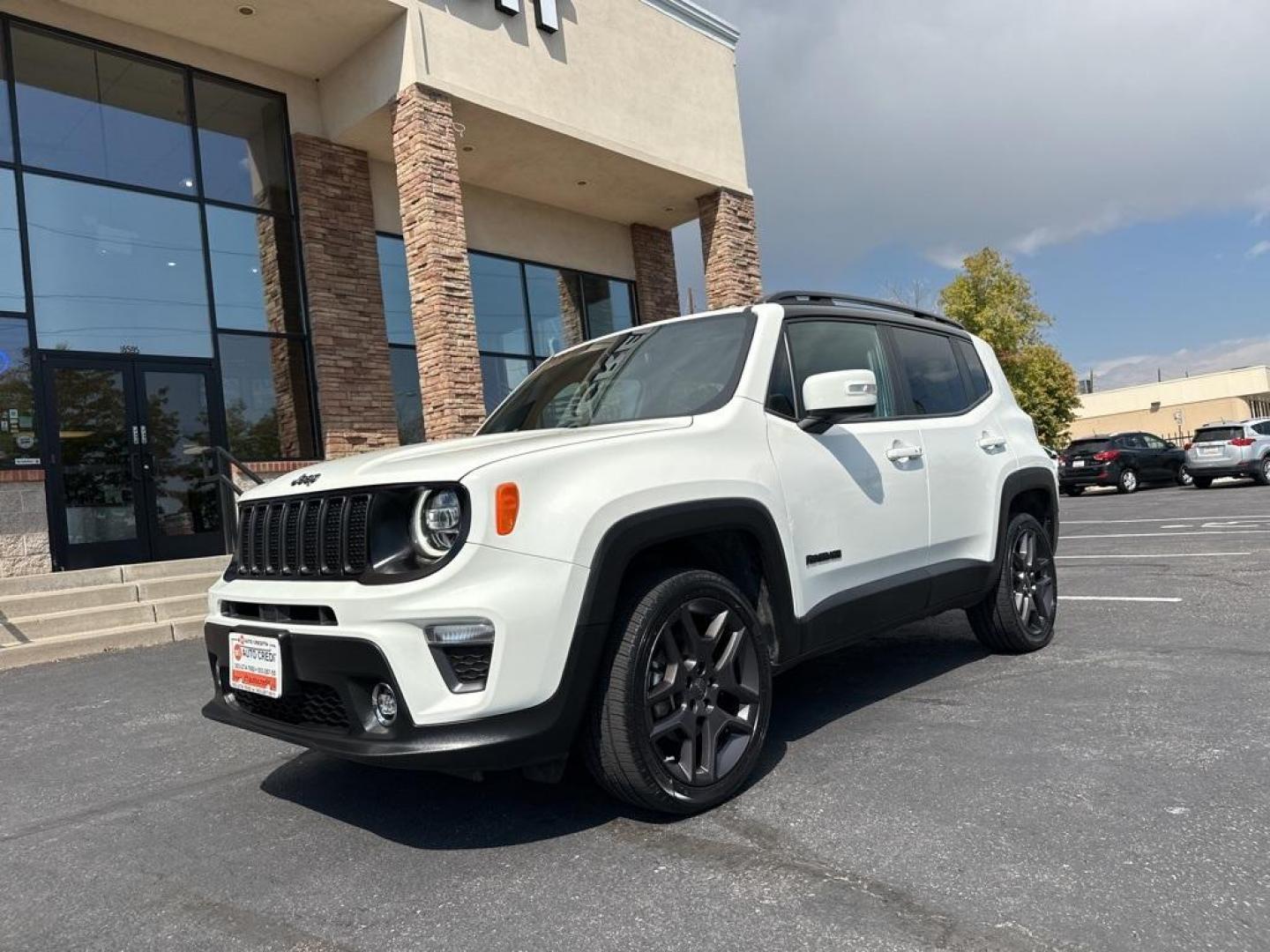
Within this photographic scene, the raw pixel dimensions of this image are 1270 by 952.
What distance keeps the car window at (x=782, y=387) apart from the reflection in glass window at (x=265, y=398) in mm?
8995

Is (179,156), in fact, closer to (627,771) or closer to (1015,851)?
(627,771)

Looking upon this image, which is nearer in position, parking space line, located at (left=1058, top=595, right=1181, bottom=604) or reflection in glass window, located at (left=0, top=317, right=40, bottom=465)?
parking space line, located at (left=1058, top=595, right=1181, bottom=604)

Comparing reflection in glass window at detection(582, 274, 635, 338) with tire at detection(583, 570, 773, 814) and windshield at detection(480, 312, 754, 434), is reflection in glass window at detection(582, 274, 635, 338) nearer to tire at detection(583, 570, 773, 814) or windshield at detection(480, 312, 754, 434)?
windshield at detection(480, 312, 754, 434)

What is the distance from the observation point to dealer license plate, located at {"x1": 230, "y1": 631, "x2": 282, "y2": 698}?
2805mm

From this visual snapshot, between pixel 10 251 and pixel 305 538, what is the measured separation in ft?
29.0

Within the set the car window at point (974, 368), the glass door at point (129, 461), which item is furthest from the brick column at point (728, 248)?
the car window at point (974, 368)

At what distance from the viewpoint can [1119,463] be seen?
21094 mm

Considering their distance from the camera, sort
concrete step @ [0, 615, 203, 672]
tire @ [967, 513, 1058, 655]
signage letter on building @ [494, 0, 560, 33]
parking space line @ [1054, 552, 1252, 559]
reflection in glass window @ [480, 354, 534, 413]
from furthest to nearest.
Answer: reflection in glass window @ [480, 354, 534, 413] → signage letter on building @ [494, 0, 560, 33] → parking space line @ [1054, 552, 1252, 559] → concrete step @ [0, 615, 203, 672] → tire @ [967, 513, 1058, 655]

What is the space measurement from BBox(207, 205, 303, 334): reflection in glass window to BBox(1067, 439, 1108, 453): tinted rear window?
1828 cm

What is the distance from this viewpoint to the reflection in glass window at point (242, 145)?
1113 cm

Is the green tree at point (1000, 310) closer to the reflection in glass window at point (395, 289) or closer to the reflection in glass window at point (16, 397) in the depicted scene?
the reflection in glass window at point (395, 289)

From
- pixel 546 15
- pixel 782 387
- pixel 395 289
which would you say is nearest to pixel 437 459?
pixel 782 387

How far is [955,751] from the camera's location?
10.9ft

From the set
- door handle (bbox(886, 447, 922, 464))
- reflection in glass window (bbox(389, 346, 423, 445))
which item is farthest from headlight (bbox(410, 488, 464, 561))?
reflection in glass window (bbox(389, 346, 423, 445))
